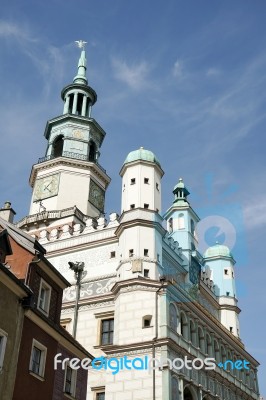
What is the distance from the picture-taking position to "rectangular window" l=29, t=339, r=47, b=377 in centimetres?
2112

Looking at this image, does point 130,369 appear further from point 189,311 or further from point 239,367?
point 239,367

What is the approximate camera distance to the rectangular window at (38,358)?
21.1 m

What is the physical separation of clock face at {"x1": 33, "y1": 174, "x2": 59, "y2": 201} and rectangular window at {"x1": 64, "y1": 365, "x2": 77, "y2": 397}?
2885cm

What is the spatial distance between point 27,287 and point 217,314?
31945 millimetres

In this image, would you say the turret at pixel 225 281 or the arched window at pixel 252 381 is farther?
the turret at pixel 225 281

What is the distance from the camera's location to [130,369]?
33.5m

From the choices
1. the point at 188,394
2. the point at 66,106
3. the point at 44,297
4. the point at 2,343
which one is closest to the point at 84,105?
the point at 66,106

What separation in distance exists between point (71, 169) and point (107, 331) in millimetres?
20908

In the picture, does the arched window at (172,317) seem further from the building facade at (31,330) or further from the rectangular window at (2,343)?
the rectangular window at (2,343)

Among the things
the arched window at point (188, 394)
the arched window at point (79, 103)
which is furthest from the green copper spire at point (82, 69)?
the arched window at point (188, 394)

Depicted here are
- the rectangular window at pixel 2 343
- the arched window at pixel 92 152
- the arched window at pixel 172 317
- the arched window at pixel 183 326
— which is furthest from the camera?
the arched window at pixel 92 152

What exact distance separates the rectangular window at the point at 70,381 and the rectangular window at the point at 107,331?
1175cm

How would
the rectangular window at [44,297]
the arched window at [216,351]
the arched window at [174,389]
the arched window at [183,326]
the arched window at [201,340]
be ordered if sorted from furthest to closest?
the arched window at [216,351] → the arched window at [201,340] → the arched window at [183,326] → the arched window at [174,389] → the rectangular window at [44,297]

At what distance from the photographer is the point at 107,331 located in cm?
3706
